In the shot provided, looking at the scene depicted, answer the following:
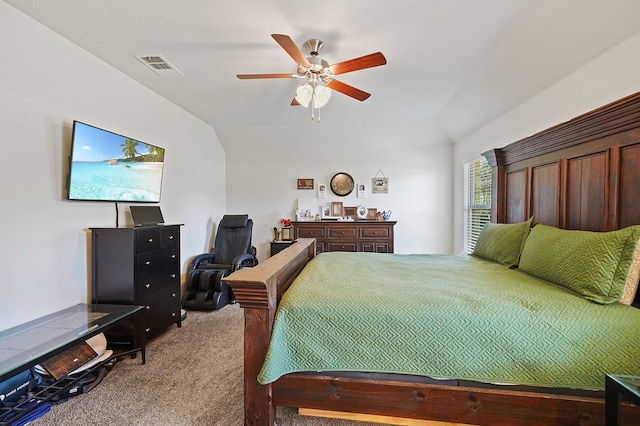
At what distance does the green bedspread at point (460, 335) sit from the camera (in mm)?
1181

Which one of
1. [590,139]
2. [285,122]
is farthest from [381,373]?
[285,122]

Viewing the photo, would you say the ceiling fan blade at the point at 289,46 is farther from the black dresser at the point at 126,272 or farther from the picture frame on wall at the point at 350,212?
the picture frame on wall at the point at 350,212

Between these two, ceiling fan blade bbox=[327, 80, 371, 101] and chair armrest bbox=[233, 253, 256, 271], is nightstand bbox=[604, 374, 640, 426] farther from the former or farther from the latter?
chair armrest bbox=[233, 253, 256, 271]

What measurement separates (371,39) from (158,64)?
6.70 feet

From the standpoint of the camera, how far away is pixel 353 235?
4.52 metres

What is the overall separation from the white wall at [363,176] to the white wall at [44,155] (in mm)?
2347

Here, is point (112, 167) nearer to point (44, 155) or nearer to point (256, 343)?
point (44, 155)

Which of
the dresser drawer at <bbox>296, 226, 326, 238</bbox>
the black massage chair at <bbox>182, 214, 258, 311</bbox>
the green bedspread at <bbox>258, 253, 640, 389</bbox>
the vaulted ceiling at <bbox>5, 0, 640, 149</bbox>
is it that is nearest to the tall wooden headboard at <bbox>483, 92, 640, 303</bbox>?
the vaulted ceiling at <bbox>5, 0, 640, 149</bbox>

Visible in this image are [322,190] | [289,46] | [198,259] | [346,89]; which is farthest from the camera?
[322,190]

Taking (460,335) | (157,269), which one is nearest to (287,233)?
(157,269)

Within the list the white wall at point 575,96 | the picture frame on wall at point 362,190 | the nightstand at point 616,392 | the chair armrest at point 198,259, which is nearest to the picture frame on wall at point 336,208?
the picture frame on wall at point 362,190

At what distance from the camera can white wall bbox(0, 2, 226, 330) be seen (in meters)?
1.88

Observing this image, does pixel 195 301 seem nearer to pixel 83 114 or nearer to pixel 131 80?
pixel 83 114

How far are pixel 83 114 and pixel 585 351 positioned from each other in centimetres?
382
